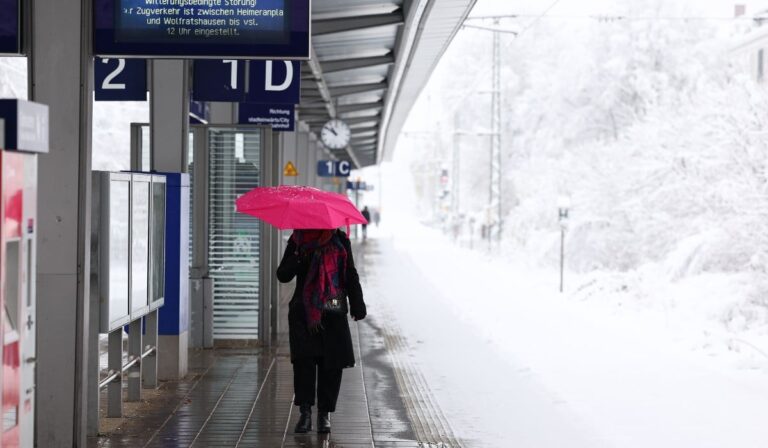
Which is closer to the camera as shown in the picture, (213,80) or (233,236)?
(213,80)

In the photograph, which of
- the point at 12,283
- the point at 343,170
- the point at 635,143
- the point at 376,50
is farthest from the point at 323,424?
the point at 343,170

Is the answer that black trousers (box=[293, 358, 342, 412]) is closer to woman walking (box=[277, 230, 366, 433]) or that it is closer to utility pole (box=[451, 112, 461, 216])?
woman walking (box=[277, 230, 366, 433])

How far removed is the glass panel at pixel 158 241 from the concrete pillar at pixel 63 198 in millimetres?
2334

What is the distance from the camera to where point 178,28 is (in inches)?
262

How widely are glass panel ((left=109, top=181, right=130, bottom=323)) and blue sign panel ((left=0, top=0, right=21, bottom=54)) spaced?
1.28 meters

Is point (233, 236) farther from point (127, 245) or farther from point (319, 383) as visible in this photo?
point (319, 383)

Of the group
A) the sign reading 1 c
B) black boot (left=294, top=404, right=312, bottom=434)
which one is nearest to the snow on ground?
black boot (left=294, top=404, right=312, bottom=434)

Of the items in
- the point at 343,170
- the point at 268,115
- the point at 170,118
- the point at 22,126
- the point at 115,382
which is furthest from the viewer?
the point at 343,170

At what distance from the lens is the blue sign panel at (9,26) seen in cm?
648

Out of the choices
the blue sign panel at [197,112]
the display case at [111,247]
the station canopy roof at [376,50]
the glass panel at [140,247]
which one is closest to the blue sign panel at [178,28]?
the display case at [111,247]

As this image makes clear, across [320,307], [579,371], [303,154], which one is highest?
[303,154]

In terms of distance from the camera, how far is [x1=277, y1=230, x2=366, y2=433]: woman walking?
7602mm

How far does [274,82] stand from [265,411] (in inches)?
149

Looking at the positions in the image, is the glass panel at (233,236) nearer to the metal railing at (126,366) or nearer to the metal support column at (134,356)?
the metal railing at (126,366)
